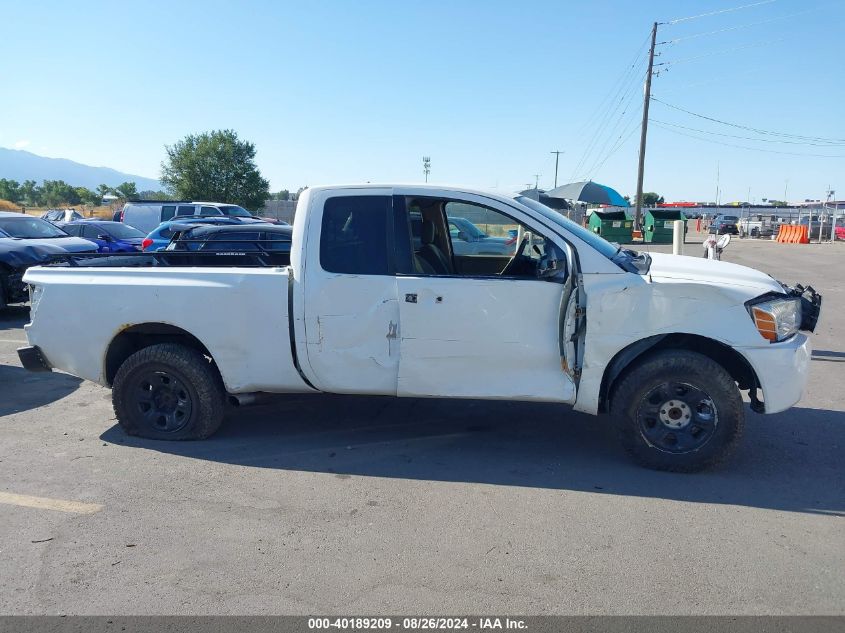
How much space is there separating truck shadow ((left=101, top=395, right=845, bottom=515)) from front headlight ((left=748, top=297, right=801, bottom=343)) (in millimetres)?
983

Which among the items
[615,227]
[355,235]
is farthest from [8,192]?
[355,235]

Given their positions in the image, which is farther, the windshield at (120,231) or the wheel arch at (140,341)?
the windshield at (120,231)

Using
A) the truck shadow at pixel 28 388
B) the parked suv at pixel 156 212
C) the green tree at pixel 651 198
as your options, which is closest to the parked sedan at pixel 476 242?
the truck shadow at pixel 28 388

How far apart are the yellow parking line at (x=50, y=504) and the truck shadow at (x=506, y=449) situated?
0.91m

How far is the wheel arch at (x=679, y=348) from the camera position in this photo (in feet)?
14.8

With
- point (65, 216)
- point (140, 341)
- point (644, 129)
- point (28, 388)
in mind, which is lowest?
point (28, 388)

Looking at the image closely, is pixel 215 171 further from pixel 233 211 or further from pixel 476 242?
pixel 476 242

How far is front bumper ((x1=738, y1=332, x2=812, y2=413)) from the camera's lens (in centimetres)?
437

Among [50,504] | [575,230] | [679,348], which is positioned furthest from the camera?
[575,230]

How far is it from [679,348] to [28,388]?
251 inches

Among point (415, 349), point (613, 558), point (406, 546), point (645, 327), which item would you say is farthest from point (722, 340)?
point (406, 546)

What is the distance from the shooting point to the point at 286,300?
4844mm

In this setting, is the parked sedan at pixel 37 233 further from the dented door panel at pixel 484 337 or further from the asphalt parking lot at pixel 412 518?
the dented door panel at pixel 484 337

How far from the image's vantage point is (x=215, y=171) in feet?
165
